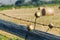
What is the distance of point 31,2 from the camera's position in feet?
190

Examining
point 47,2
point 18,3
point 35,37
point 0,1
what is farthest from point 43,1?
point 35,37

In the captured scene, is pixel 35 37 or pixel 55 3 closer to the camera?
pixel 35 37

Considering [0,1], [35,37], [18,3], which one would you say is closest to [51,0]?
[18,3]

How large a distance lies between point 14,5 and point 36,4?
5.30 m

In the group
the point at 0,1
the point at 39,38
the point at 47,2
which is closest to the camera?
the point at 39,38

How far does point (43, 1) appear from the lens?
2354 inches

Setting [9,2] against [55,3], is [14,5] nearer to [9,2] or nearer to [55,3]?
[9,2]

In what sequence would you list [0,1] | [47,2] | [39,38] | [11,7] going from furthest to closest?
[47,2] → [0,1] → [11,7] → [39,38]

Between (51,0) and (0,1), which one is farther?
(51,0)

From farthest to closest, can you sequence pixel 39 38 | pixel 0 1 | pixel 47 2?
pixel 47 2
pixel 0 1
pixel 39 38

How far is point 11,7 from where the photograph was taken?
5128 cm

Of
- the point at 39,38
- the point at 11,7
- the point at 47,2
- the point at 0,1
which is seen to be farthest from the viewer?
the point at 47,2

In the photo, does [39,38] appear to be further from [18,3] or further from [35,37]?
[18,3]

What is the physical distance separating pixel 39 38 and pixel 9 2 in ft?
148
